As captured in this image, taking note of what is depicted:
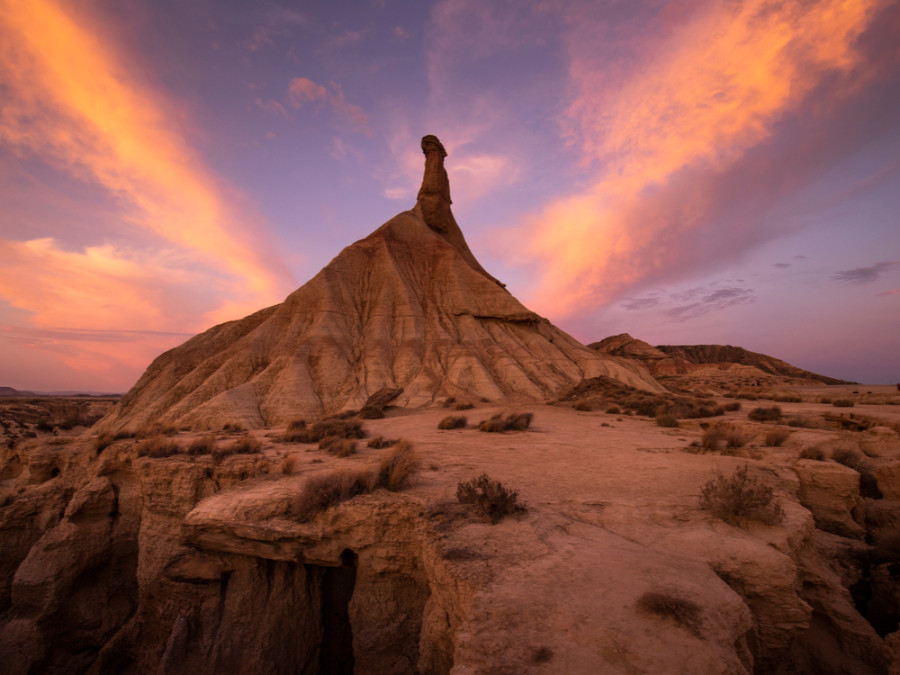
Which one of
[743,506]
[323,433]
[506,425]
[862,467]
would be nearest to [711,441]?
[862,467]

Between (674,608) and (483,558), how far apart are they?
6.49ft

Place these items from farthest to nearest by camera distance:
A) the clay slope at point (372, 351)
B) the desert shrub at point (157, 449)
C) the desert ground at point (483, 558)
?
the clay slope at point (372, 351)
the desert shrub at point (157, 449)
the desert ground at point (483, 558)

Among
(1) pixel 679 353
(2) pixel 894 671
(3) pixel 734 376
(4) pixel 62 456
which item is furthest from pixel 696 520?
(1) pixel 679 353

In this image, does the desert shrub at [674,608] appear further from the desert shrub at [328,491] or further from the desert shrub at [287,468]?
the desert shrub at [287,468]

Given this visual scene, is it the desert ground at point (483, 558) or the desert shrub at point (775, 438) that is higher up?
the desert shrub at point (775, 438)

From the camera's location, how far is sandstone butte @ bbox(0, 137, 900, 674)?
3.77m

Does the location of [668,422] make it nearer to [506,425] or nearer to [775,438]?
[775,438]

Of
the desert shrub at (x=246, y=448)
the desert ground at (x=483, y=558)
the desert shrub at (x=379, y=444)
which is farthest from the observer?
the desert shrub at (x=379, y=444)

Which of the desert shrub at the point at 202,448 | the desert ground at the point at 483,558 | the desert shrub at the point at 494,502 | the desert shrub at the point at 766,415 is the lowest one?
the desert ground at the point at 483,558

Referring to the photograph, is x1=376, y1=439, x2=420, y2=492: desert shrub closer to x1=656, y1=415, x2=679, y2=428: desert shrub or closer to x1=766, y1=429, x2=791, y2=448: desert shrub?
x1=766, y1=429, x2=791, y2=448: desert shrub

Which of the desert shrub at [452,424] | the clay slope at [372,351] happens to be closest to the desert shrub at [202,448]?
the desert shrub at [452,424]

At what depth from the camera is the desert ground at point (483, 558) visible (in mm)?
3689

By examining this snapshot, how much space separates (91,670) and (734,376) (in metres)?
76.4

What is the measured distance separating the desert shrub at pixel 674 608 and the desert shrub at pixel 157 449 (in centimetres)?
1163
